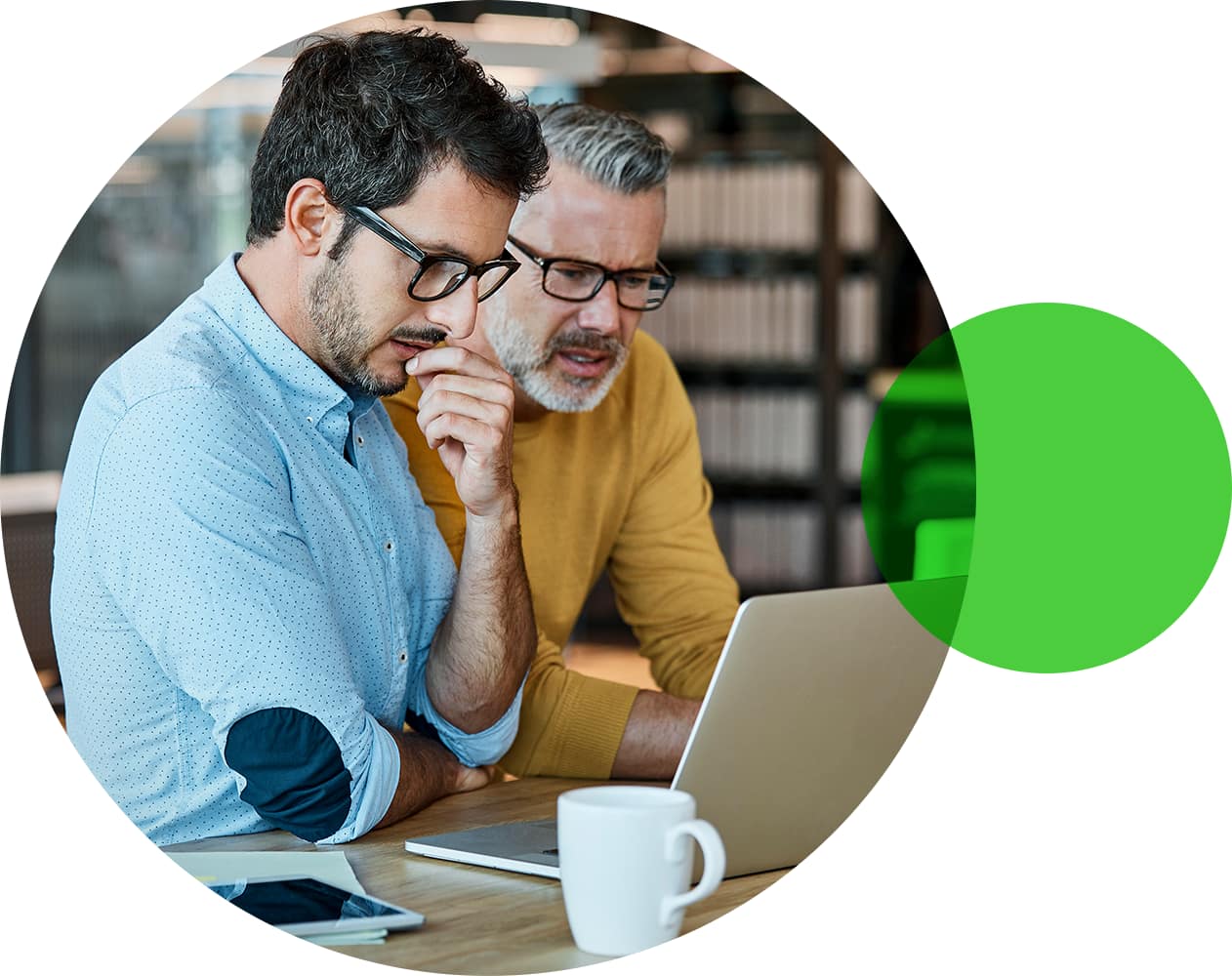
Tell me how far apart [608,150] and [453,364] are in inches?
20.3

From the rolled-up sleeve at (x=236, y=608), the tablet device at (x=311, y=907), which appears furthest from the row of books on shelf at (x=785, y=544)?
the tablet device at (x=311, y=907)

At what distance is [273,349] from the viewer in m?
1.44

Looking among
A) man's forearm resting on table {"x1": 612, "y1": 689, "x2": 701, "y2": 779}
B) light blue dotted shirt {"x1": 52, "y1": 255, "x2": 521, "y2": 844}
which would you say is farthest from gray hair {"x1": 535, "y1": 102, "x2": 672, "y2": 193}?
man's forearm resting on table {"x1": 612, "y1": 689, "x2": 701, "y2": 779}

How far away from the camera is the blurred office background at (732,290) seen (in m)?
4.83

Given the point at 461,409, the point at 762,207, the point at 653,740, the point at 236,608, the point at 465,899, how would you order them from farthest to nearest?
the point at 762,207, the point at 653,740, the point at 461,409, the point at 236,608, the point at 465,899

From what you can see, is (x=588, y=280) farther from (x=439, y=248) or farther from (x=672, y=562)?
(x=439, y=248)

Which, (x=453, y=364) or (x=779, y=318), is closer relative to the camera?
(x=453, y=364)

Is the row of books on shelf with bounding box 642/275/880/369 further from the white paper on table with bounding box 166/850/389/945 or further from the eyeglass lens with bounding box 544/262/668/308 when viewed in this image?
the white paper on table with bounding box 166/850/389/945

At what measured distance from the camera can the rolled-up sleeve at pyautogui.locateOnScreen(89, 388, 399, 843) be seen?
4.17 ft

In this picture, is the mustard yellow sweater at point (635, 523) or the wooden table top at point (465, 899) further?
the mustard yellow sweater at point (635, 523)

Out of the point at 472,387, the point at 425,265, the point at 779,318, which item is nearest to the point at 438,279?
the point at 425,265

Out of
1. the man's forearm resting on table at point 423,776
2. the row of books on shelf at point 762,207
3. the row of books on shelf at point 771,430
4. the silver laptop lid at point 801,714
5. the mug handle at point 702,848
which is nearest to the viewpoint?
the mug handle at point 702,848

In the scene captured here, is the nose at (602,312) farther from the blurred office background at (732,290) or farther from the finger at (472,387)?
the blurred office background at (732,290)

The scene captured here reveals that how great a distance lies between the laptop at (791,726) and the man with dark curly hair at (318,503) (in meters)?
0.18
